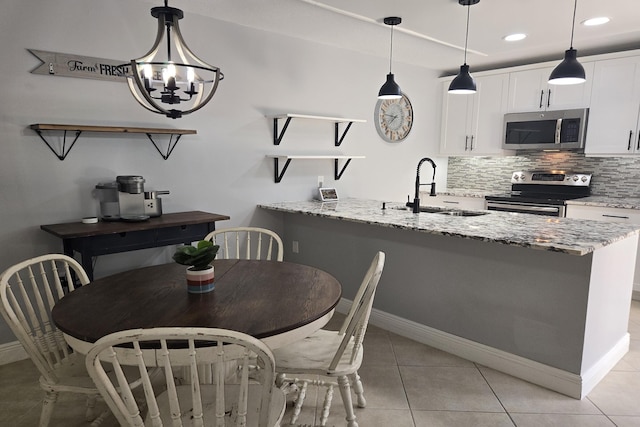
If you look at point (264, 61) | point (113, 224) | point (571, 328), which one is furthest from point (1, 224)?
point (571, 328)

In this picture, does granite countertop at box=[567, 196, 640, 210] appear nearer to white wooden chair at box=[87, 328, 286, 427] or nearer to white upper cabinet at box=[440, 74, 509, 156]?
white upper cabinet at box=[440, 74, 509, 156]

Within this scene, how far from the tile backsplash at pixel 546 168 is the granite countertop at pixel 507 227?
6.20 feet

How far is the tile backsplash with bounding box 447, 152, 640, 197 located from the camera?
410 cm

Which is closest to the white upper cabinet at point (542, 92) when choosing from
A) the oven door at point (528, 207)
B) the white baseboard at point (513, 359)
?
the oven door at point (528, 207)

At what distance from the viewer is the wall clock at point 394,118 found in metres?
4.54

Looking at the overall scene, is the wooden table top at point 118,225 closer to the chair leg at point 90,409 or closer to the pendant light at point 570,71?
the chair leg at point 90,409

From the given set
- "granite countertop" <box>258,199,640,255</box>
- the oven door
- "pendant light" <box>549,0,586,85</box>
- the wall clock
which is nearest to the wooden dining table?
"granite countertop" <box>258,199,640,255</box>

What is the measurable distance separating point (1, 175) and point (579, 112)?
4.79m

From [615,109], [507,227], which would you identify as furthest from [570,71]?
[615,109]

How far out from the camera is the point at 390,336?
118 inches

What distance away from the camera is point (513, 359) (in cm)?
245

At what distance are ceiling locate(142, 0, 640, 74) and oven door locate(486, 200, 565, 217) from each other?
60.6 inches

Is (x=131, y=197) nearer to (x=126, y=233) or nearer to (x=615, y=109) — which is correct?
(x=126, y=233)

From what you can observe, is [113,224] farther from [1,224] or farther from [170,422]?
[170,422]
